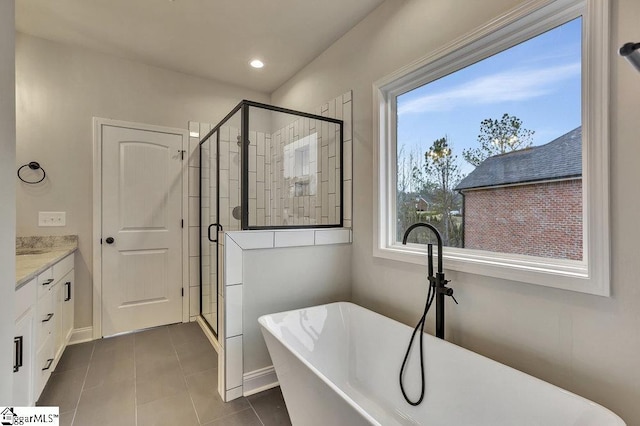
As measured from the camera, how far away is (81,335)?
9.08 ft

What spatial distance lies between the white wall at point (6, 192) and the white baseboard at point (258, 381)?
124 centimetres

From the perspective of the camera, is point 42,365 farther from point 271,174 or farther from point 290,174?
point 290,174

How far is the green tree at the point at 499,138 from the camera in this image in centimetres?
155

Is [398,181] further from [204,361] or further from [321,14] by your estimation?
[204,361]

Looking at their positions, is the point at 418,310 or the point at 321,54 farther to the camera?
the point at 321,54

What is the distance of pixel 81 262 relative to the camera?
2.78 meters

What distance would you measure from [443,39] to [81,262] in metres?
3.49

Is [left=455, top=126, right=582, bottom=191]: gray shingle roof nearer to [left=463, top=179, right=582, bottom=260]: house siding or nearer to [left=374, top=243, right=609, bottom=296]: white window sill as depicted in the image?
[left=463, top=179, right=582, bottom=260]: house siding

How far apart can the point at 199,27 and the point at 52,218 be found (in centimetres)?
213

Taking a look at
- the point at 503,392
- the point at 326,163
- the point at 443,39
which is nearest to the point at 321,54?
the point at 326,163

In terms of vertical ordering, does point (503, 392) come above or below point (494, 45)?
below

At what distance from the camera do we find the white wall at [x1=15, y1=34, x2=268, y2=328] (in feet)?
Result: 8.45

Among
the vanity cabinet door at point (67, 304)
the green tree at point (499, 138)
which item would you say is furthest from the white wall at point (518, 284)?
the vanity cabinet door at point (67, 304)

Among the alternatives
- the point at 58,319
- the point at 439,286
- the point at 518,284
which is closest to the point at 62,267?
the point at 58,319
